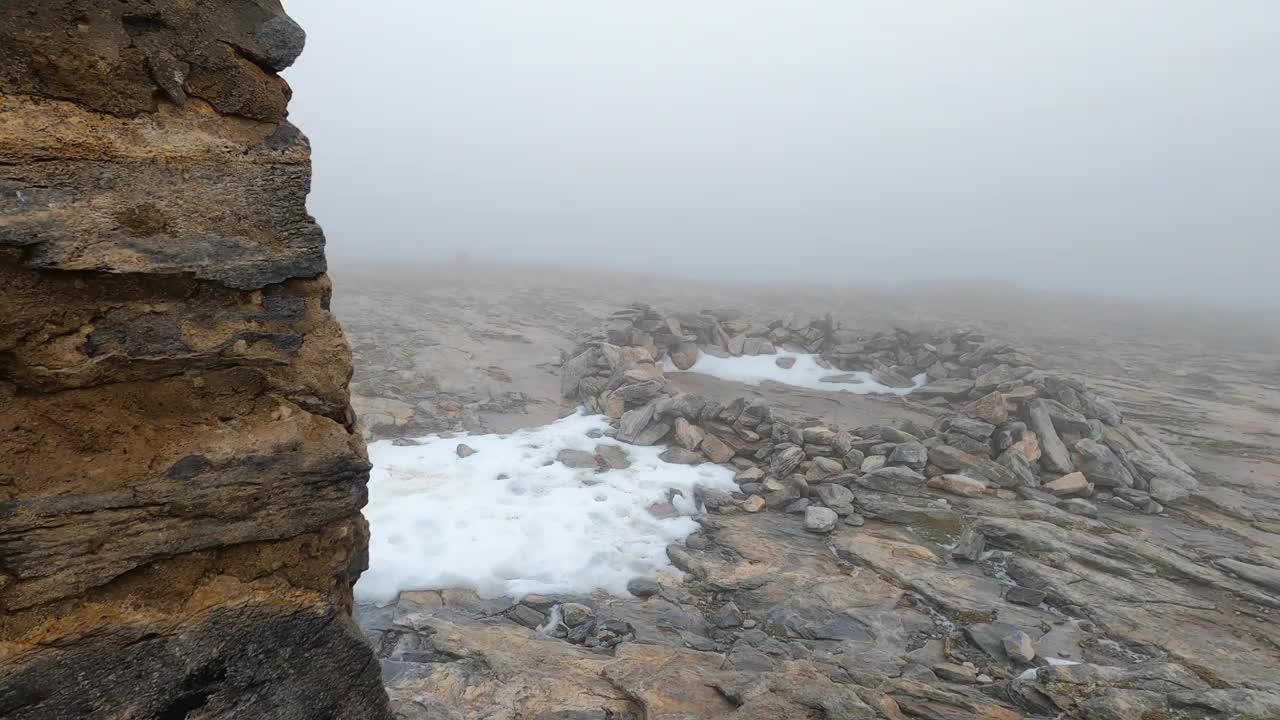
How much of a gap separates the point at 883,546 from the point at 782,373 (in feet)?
50.1

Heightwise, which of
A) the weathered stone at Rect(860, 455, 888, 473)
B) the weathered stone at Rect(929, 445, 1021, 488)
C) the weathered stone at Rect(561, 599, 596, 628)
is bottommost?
the weathered stone at Rect(561, 599, 596, 628)

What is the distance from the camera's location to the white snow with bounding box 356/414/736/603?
11906mm

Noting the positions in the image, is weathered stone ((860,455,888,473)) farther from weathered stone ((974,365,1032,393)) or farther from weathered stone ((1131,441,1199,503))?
weathered stone ((974,365,1032,393))

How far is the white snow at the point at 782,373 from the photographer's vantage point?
2698 centimetres

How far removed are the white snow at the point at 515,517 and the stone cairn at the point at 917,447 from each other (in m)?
→ 1.30

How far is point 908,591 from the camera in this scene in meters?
12.0

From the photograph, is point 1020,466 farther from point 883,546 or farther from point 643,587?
point 643,587

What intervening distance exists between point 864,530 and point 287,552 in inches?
494

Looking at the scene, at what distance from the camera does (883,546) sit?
13.6 metres

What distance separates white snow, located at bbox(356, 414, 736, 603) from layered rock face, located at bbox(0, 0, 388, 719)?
684 cm

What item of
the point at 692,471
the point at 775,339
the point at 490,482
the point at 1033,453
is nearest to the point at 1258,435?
the point at 1033,453

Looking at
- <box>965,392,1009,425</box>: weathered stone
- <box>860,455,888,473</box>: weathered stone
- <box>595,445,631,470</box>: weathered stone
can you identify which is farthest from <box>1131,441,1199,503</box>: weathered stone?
<box>595,445,631,470</box>: weathered stone

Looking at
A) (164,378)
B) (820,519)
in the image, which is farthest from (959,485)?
(164,378)

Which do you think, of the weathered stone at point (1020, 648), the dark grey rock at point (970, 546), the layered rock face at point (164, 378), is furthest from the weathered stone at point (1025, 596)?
the layered rock face at point (164, 378)
